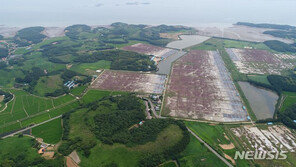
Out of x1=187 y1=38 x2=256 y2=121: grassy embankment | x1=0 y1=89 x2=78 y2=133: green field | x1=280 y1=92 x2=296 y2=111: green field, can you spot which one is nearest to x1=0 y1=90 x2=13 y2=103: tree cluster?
x1=0 y1=89 x2=78 y2=133: green field

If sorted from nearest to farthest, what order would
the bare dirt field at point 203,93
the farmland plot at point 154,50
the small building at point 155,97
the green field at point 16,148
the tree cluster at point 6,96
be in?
the green field at point 16,148 < the bare dirt field at point 203,93 < the small building at point 155,97 < the tree cluster at point 6,96 < the farmland plot at point 154,50

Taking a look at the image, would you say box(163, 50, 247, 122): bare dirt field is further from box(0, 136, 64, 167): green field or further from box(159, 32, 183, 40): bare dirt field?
box(159, 32, 183, 40): bare dirt field

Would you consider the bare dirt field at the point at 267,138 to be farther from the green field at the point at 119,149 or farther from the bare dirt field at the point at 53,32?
the bare dirt field at the point at 53,32

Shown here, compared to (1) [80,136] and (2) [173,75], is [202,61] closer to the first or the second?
(2) [173,75]

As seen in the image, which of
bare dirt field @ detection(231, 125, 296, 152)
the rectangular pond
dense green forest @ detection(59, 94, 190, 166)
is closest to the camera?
dense green forest @ detection(59, 94, 190, 166)

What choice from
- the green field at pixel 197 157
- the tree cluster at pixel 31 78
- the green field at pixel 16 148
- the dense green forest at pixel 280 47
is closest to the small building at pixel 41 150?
the green field at pixel 16 148

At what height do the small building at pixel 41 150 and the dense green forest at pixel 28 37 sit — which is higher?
the dense green forest at pixel 28 37
